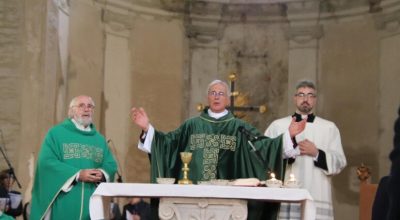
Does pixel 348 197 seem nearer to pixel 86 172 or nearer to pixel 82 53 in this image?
pixel 82 53

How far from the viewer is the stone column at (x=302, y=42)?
36.8 feet

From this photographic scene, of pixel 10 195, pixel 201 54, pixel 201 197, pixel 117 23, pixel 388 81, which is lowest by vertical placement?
pixel 10 195

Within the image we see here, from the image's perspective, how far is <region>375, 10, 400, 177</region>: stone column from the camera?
1019 cm

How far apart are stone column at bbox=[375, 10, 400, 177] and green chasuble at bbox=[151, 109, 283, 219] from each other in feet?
13.8

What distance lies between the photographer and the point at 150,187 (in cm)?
535

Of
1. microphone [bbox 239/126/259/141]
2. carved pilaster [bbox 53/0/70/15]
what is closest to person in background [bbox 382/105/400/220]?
microphone [bbox 239/126/259/141]

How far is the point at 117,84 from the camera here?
35.3 feet

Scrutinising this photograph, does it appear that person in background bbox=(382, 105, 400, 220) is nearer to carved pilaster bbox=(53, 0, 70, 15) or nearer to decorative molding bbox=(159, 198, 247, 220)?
decorative molding bbox=(159, 198, 247, 220)

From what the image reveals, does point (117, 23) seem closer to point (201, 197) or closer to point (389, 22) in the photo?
point (389, 22)

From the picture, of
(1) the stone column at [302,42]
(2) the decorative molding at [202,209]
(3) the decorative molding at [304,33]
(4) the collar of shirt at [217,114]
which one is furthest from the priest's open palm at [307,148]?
(3) the decorative molding at [304,33]

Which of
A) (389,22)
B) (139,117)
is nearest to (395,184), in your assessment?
(139,117)

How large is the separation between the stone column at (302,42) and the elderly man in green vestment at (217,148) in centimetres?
469

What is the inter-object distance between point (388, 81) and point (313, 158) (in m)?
4.30

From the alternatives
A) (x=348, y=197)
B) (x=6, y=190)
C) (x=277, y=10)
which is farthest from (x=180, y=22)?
(x=6, y=190)
